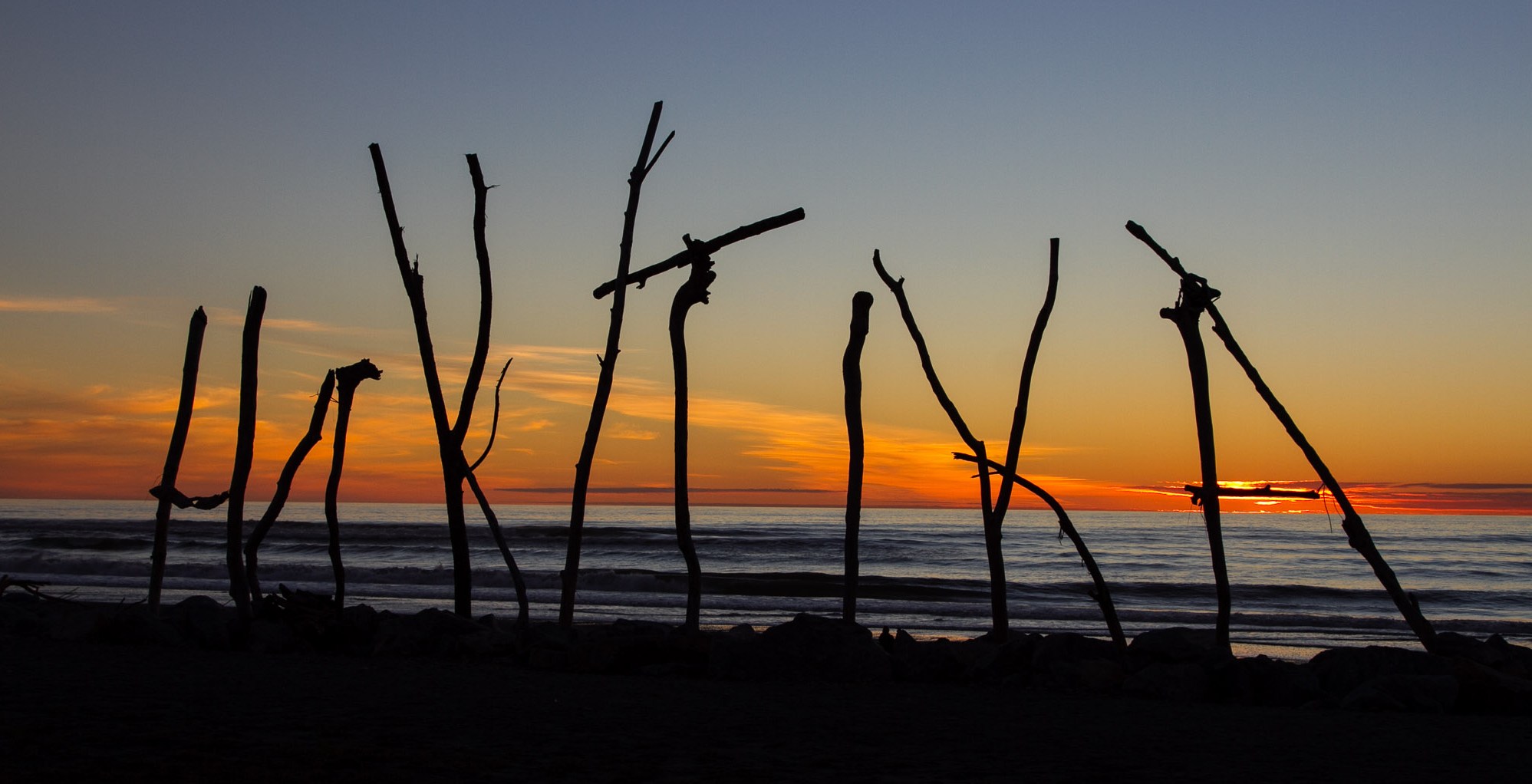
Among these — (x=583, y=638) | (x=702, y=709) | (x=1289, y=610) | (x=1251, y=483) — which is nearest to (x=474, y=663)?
(x=583, y=638)

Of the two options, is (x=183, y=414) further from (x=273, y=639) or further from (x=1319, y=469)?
(x=1319, y=469)

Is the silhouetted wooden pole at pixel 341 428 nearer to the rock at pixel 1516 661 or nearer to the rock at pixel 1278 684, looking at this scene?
the rock at pixel 1278 684

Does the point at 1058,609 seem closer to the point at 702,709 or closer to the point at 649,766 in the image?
the point at 702,709

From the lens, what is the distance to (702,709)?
7.33 meters

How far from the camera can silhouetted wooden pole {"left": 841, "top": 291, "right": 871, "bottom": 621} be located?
9.71 meters

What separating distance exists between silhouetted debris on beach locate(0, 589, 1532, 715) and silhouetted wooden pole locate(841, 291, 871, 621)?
0.60m

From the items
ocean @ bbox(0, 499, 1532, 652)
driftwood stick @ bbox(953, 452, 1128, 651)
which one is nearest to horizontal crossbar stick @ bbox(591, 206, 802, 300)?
driftwood stick @ bbox(953, 452, 1128, 651)

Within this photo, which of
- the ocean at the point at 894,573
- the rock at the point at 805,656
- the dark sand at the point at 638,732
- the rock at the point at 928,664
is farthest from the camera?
the ocean at the point at 894,573

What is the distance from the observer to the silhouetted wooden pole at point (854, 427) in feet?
31.9

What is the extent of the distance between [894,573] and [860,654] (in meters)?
24.7

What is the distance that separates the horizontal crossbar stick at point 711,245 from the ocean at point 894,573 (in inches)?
336

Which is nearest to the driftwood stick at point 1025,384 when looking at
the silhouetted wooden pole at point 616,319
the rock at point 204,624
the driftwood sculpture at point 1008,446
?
the driftwood sculpture at point 1008,446

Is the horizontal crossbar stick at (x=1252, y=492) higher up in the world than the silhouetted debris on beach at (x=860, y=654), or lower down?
Result: higher up

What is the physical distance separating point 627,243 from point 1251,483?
547 cm
